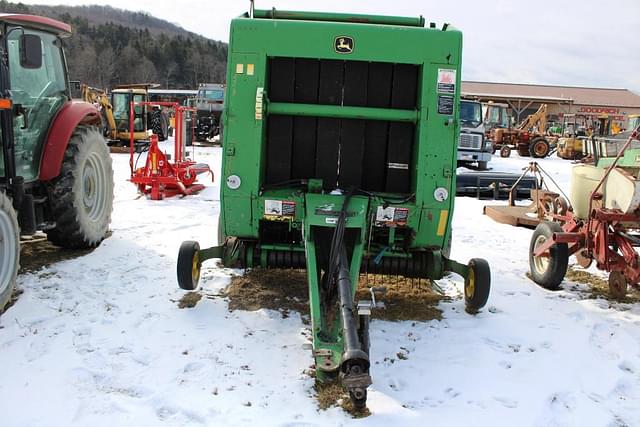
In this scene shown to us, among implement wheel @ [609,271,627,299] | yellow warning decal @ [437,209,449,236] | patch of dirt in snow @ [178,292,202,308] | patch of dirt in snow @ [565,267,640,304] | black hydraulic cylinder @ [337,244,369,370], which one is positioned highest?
yellow warning decal @ [437,209,449,236]

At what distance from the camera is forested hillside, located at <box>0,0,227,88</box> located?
68875mm

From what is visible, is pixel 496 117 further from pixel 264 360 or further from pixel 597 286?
pixel 264 360

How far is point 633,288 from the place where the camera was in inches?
215

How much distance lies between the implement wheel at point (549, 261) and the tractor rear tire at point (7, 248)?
4677 millimetres

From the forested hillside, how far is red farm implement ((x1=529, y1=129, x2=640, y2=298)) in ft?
225

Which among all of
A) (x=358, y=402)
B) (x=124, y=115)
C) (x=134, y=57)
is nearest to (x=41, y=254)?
(x=358, y=402)

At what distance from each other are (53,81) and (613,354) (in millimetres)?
5722

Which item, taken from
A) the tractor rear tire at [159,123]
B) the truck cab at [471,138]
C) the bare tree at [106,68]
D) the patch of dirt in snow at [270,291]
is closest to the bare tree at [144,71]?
the bare tree at [106,68]

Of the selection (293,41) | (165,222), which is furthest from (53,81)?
(293,41)

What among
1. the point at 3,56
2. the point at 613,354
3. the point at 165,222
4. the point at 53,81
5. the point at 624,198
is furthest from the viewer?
the point at 165,222

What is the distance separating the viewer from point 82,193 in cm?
604

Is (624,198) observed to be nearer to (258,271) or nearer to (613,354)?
(613,354)

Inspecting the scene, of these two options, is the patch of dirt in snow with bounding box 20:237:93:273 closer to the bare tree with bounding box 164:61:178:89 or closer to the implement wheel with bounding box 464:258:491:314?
the implement wheel with bounding box 464:258:491:314

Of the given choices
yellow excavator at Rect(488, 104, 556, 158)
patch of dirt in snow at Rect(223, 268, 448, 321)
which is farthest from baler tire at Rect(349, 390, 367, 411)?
yellow excavator at Rect(488, 104, 556, 158)
